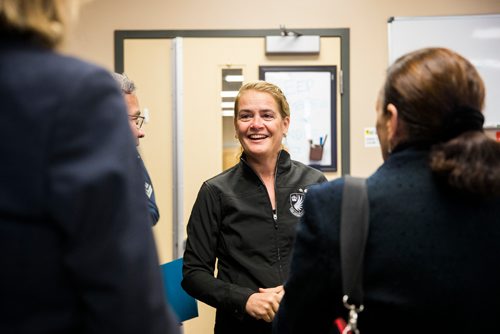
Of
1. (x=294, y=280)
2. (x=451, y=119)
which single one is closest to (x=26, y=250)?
(x=294, y=280)

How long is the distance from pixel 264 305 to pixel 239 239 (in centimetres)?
26

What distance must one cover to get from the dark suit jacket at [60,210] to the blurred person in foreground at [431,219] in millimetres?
456

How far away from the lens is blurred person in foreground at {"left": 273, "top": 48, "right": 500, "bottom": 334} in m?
0.89

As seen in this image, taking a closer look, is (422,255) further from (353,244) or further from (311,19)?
(311,19)

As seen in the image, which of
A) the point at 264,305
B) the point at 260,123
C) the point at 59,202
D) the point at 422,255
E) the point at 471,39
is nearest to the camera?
the point at 59,202

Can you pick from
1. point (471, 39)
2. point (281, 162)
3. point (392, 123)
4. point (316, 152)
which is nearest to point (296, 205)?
point (281, 162)

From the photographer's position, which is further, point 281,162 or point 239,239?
point 281,162

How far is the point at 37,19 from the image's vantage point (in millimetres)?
612

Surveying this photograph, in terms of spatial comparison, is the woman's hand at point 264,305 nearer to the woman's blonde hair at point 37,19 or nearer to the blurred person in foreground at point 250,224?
the blurred person in foreground at point 250,224

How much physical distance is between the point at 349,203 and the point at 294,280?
202mm

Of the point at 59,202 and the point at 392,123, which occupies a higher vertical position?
the point at 392,123

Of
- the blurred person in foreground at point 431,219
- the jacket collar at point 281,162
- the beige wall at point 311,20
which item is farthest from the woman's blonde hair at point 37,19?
the beige wall at point 311,20

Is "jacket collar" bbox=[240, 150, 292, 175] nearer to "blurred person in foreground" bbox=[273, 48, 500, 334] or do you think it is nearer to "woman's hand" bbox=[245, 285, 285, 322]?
"woman's hand" bbox=[245, 285, 285, 322]

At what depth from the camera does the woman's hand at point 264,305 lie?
1.49 m
